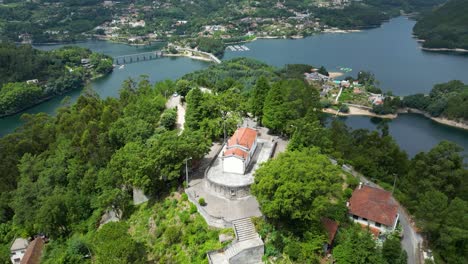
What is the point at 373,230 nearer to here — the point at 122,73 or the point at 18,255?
the point at 18,255

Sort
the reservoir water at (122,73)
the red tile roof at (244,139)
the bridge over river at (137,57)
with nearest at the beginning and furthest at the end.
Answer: the red tile roof at (244,139), the reservoir water at (122,73), the bridge over river at (137,57)

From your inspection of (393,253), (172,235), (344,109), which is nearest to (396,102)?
(344,109)

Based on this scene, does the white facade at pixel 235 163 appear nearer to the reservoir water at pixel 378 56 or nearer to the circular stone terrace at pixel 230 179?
the circular stone terrace at pixel 230 179

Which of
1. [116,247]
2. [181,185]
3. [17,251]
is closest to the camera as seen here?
[116,247]

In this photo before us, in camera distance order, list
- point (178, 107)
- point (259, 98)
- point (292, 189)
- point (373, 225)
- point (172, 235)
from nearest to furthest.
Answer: point (292, 189), point (172, 235), point (373, 225), point (259, 98), point (178, 107)

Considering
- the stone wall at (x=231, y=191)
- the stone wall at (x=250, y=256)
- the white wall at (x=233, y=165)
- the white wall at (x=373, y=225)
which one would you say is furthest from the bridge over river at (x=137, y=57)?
the stone wall at (x=250, y=256)

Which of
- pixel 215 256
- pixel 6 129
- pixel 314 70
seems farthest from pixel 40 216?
pixel 314 70
